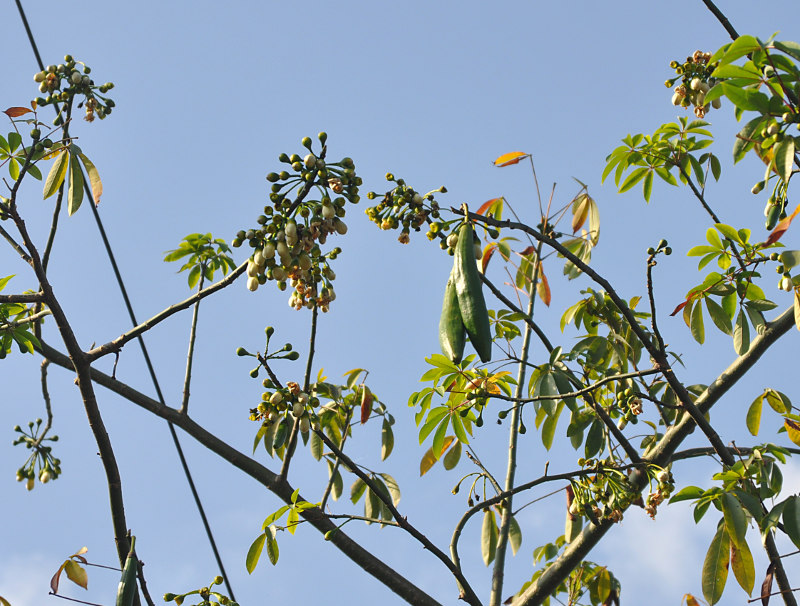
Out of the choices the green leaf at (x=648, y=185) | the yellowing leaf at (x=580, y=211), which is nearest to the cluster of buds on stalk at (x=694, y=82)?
the green leaf at (x=648, y=185)

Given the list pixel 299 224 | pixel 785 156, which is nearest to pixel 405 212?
pixel 299 224

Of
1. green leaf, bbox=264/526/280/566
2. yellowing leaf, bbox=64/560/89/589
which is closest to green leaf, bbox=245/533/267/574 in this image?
green leaf, bbox=264/526/280/566

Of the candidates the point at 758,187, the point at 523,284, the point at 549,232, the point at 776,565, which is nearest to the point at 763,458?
the point at 776,565

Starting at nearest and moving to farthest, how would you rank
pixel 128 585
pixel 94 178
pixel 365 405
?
pixel 128 585
pixel 94 178
pixel 365 405

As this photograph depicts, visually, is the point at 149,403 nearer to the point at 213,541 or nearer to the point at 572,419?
the point at 213,541

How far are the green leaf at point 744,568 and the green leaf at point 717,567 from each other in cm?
2

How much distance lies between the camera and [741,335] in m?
2.51

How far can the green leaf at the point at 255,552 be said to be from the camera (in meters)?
2.27

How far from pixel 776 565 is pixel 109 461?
74.9 inches

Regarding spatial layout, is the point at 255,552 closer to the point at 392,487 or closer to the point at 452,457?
the point at 392,487

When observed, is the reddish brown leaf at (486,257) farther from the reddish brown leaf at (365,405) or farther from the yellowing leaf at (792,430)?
the yellowing leaf at (792,430)

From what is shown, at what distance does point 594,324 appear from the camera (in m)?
2.84

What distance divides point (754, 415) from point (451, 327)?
4.87 ft

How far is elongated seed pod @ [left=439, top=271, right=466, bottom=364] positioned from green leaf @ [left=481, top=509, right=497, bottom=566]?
4.80 feet
